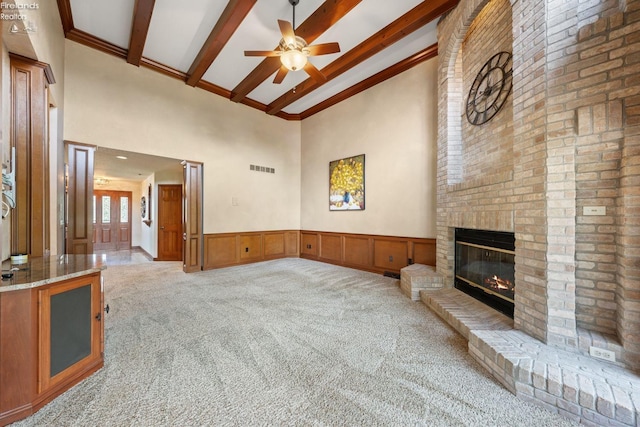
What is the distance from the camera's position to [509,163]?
2.68 metres

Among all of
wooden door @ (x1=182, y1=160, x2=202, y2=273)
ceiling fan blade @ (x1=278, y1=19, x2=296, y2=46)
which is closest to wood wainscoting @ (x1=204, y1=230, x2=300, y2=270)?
wooden door @ (x1=182, y1=160, x2=202, y2=273)

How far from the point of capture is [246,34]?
3893 millimetres

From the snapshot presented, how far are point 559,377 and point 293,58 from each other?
4014 millimetres

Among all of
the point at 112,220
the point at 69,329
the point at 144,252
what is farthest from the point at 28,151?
the point at 112,220

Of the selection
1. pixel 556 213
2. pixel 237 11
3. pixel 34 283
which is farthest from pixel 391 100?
pixel 34 283

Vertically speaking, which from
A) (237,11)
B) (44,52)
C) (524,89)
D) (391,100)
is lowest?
(524,89)

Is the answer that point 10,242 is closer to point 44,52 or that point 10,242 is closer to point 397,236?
point 44,52

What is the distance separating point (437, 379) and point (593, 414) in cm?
83

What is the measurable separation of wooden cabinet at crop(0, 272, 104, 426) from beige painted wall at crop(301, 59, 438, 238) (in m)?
4.38

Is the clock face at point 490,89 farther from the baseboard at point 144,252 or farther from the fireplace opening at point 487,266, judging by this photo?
the baseboard at point 144,252

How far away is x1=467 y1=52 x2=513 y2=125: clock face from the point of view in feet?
9.00

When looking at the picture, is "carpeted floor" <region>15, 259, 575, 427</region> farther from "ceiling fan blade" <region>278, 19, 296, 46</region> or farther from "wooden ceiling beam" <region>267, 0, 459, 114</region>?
"wooden ceiling beam" <region>267, 0, 459, 114</region>

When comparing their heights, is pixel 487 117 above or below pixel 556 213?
above

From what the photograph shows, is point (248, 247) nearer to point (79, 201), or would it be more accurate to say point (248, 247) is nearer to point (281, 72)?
point (79, 201)
